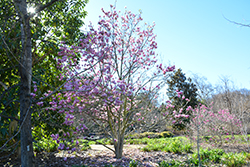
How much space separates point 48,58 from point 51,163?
3.30 metres

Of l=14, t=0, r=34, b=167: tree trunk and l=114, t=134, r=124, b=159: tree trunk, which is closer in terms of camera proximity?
l=14, t=0, r=34, b=167: tree trunk

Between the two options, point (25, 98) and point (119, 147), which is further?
point (119, 147)

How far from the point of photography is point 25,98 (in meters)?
2.21

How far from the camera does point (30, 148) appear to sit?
2.13m

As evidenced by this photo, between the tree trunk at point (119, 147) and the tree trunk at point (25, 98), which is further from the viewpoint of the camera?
the tree trunk at point (119, 147)

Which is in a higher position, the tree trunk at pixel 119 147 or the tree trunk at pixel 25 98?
the tree trunk at pixel 25 98

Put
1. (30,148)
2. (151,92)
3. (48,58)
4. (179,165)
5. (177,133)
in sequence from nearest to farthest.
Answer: (30,148) < (179,165) < (48,58) < (151,92) < (177,133)

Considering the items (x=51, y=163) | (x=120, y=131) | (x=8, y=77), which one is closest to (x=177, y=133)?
(x=120, y=131)

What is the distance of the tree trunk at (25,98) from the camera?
2.09 meters

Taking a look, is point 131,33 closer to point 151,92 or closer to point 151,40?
point 151,40

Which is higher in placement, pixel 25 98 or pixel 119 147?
pixel 25 98

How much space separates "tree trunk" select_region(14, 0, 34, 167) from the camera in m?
2.09

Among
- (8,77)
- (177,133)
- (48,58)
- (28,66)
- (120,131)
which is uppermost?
(48,58)

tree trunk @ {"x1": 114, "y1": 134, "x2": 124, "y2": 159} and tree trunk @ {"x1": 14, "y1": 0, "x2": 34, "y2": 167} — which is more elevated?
tree trunk @ {"x1": 14, "y1": 0, "x2": 34, "y2": 167}
